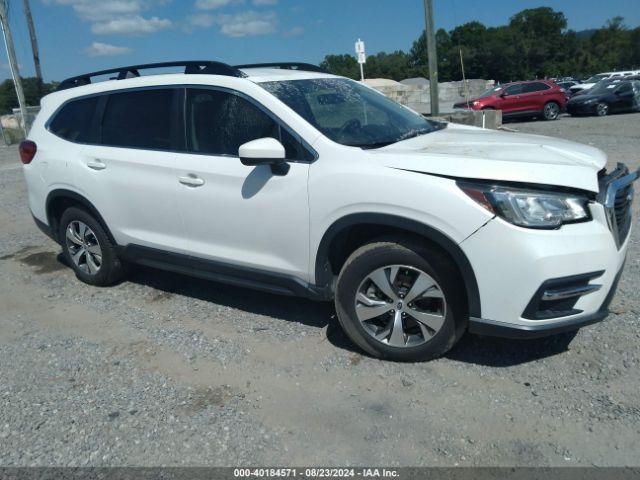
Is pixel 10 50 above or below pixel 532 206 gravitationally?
above

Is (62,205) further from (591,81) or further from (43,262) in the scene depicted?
(591,81)

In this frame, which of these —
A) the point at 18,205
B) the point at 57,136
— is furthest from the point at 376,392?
the point at 18,205

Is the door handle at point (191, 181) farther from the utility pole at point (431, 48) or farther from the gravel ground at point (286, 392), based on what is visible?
the utility pole at point (431, 48)

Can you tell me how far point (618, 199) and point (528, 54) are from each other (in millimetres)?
97064

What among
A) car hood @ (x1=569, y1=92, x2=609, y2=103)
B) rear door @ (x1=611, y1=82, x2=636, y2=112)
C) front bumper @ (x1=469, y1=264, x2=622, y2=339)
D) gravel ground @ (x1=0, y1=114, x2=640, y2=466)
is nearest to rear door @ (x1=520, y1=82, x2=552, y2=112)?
car hood @ (x1=569, y1=92, x2=609, y2=103)

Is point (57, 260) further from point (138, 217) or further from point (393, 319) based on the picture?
point (393, 319)

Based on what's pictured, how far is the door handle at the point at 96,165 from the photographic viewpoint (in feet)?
15.2

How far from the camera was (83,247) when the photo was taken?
16.8ft

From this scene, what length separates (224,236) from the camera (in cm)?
399

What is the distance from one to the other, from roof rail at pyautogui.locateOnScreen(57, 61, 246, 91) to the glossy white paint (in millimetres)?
76

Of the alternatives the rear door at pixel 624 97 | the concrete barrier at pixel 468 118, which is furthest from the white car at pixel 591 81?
the concrete barrier at pixel 468 118

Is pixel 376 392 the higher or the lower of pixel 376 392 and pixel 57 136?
the lower

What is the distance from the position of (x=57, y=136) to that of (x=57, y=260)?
5.58 ft

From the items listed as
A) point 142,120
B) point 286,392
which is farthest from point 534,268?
point 142,120
